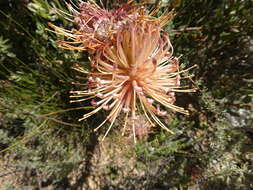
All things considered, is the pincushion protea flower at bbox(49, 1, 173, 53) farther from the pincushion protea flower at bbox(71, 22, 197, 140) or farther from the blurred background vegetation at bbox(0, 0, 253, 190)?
the blurred background vegetation at bbox(0, 0, 253, 190)

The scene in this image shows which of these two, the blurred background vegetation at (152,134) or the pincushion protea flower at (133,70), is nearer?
the pincushion protea flower at (133,70)

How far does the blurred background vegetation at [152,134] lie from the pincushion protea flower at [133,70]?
427 mm

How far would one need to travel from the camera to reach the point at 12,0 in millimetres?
1393

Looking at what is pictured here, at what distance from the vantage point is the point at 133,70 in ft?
2.69

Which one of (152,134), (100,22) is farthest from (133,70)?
(152,134)

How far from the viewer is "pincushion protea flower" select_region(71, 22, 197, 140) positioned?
30.6 inches

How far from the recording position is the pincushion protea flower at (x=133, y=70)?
777 mm

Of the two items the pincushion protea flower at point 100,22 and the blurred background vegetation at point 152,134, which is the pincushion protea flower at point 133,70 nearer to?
the pincushion protea flower at point 100,22

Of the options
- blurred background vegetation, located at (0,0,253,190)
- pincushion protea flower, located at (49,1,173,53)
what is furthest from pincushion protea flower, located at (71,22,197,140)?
blurred background vegetation, located at (0,0,253,190)

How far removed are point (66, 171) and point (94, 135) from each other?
0.35m

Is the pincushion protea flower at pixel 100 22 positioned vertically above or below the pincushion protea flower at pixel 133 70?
above

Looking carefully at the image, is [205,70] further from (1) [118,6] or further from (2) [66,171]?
(2) [66,171]

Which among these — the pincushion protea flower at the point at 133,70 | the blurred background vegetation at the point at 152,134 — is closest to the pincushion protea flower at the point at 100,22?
→ the pincushion protea flower at the point at 133,70

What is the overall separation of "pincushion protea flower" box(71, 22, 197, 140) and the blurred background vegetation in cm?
43
